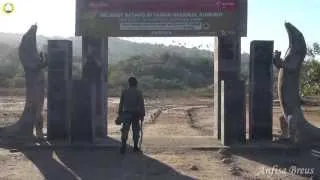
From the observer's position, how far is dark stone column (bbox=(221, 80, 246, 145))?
14.1 meters

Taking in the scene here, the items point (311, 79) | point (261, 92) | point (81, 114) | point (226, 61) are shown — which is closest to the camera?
point (81, 114)

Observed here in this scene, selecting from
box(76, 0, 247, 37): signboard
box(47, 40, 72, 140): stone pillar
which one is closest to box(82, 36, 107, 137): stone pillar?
box(76, 0, 247, 37): signboard

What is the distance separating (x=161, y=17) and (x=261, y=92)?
298 centimetres

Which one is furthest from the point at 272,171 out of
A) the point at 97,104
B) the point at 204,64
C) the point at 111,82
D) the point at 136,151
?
the point at 204,64

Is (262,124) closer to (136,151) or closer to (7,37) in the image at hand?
(136,151)

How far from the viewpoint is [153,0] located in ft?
48.9

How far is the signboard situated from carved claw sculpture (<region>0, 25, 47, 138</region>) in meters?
1.19

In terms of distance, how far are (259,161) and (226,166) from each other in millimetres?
969

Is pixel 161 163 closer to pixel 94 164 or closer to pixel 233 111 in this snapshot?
pixel 94 164

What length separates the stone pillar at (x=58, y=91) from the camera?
14.6 m

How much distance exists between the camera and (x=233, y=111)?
14.2 metres

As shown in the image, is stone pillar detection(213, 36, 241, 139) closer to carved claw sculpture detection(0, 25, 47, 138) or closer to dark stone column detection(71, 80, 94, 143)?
dark stone column detection(71, 80, 94, 143)

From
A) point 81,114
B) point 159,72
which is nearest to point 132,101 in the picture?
point 81,114

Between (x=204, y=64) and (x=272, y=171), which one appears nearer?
(x=272, y=171)
